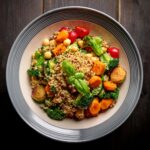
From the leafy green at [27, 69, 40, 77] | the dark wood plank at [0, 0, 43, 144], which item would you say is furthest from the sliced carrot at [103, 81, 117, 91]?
the dark wood plank at [0, 0, 43, 144]

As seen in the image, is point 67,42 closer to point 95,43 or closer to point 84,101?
point 95,43

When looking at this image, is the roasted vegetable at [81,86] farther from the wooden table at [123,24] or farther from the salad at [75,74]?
the wooden table at [123,24]

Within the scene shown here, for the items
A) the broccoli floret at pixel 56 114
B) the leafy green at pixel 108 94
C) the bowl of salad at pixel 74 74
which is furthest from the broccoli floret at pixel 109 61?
the broccoli floret at pixel 56 114

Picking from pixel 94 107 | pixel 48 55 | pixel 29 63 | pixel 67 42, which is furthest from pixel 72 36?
pixel 94 107

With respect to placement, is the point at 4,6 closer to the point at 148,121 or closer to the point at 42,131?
the point at 42,131

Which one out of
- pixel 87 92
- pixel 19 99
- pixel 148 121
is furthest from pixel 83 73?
pixel 148 121
